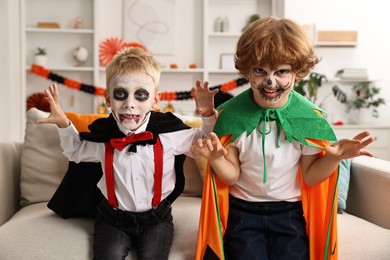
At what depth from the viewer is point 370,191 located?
2.08 metres

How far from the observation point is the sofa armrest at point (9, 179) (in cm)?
214

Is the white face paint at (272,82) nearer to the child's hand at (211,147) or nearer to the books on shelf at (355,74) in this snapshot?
the child's hand at (211,147)

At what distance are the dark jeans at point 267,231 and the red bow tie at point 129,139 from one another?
41 cm

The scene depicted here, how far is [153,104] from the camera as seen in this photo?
1791mm

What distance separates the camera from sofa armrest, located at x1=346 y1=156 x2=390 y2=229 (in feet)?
6.53

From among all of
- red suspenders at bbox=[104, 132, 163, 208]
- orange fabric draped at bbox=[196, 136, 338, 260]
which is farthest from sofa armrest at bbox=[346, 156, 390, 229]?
red suspenders at bbox=[104, 132, 163, 208]

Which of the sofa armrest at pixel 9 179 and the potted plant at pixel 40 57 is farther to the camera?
the potted plant at pixel 40 57

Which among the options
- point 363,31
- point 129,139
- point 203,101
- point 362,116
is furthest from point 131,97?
point 363,31

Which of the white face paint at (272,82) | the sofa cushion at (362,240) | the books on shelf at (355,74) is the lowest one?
the sofa cushion at (362,240)

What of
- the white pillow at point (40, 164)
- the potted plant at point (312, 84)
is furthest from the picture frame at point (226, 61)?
the white pillow at point (40, 164)

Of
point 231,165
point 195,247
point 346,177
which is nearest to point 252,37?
point 231,165

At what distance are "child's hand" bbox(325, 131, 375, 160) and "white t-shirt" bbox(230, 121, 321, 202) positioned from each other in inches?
4.1

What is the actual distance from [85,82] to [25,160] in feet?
10.9

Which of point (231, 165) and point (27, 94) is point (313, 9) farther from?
point (231, 165)
